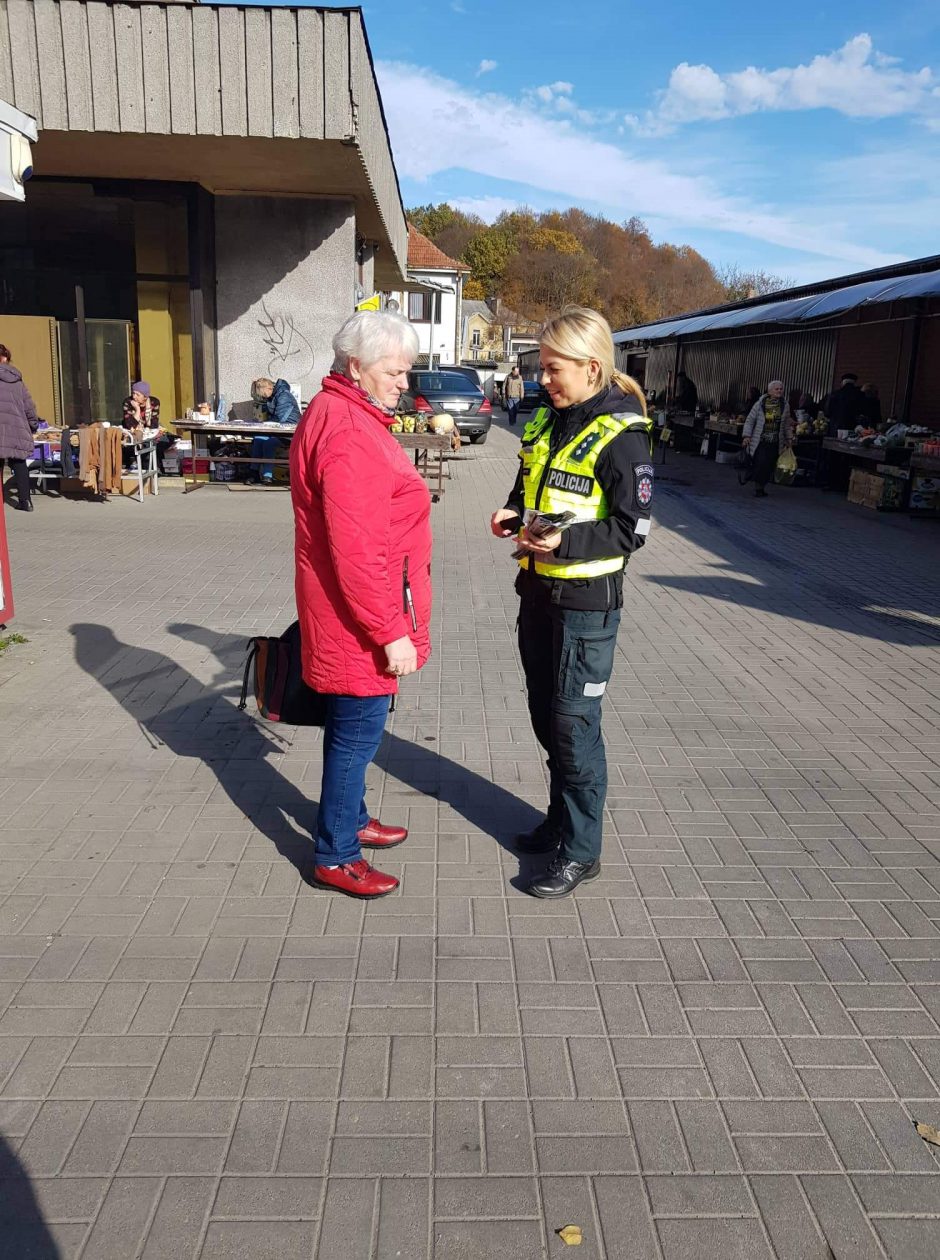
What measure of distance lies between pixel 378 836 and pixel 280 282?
41.9 ft

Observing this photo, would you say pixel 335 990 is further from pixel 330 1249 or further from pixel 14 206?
pixel 14 206

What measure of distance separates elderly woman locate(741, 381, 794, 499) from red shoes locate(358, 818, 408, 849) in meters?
13.2

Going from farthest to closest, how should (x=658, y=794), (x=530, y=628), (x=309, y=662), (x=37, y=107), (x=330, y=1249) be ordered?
(x=37, y=107)
(x=658, y=794)
(x=530, y=628)
(x=309, y=662)
(x=330, y=1249)

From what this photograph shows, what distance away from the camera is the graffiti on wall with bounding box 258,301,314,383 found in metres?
15.1

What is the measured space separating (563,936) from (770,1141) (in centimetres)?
101

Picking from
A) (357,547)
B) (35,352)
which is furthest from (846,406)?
(357,547)

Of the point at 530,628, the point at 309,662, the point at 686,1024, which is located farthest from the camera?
the point at 530,628

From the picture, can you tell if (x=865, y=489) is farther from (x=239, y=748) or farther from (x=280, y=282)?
(x=239, y=748)

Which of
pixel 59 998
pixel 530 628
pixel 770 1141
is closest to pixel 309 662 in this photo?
pixel 530 628

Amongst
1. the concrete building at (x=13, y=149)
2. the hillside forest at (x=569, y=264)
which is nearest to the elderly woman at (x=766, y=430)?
the concrete building at (x=13, y=149)

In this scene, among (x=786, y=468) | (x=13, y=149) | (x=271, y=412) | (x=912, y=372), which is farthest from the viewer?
(x=786, y=468)

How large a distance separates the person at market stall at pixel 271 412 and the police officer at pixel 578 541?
10623mm

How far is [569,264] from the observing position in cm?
10006

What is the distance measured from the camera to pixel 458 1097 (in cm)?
264
